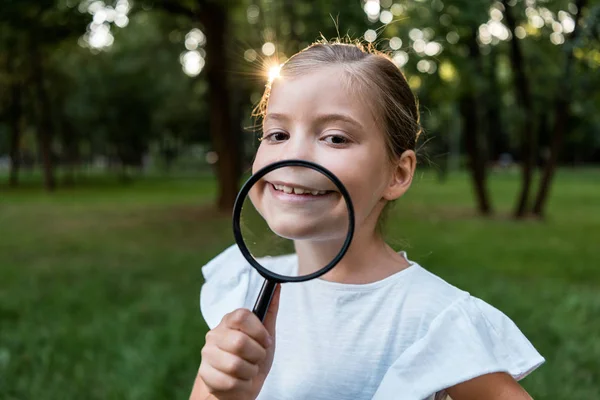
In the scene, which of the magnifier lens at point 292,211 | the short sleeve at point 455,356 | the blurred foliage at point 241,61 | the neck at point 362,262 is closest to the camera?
the magnifier lens at point 292,211

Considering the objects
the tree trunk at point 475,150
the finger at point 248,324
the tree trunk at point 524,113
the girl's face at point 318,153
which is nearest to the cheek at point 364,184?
the girl's face at point 318,153

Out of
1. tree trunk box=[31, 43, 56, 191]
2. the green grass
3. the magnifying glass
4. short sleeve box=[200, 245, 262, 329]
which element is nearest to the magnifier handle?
the magnifying glass

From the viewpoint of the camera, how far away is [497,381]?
4.75 feet

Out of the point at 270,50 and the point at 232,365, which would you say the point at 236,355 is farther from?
the point at 270,50

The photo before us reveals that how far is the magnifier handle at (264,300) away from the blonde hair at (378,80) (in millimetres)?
463

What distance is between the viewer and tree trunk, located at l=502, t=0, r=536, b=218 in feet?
40.0

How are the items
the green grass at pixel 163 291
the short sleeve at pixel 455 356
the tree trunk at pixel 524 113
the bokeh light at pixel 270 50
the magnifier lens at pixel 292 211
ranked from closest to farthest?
the magnifier lens at pixel 292 211 < the short sleeve at pixel 455 356 < the green grass at pixel 163 291 < the bokeh light at pixel 270 50 < the tree trunk at pixel 524 113

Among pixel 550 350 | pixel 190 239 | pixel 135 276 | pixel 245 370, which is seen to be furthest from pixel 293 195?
pixel 190 239

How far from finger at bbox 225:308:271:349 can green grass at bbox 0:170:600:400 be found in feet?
2.43

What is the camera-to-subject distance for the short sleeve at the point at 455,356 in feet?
4.66

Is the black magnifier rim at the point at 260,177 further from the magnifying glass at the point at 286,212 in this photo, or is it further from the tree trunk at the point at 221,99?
the tree trunk at the point at 221,99

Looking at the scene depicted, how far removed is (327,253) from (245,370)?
388mm

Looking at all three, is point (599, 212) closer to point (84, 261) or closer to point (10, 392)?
point (84, 261)

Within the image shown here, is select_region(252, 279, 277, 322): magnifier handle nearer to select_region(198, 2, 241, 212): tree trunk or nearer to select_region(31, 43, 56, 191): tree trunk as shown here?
select_region(198, 2, 241, 212): tree trunk
